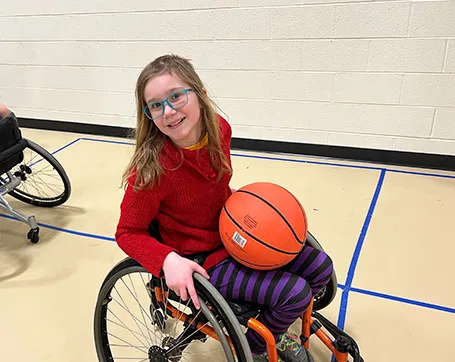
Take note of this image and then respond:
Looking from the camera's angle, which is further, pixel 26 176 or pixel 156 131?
pixel 26 176

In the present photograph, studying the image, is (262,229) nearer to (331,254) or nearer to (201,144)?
(201,144)

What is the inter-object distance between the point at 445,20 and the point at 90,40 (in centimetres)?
240

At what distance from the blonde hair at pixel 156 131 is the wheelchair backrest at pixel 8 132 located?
1.06 m

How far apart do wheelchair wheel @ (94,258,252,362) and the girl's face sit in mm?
378

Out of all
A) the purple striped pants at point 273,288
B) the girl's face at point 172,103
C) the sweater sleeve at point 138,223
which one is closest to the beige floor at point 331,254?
the purple striped pants at point 273,288

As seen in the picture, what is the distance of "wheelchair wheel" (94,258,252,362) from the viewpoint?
3.44 ft

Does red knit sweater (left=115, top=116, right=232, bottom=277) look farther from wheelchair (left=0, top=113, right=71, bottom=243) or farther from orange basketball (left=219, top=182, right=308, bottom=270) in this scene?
wheelchair (left=0, top=113, right=71, bottom=243)

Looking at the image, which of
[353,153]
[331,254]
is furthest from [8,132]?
[353,153]

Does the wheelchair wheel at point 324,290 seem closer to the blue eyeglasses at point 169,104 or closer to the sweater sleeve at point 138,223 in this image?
the sweater sleeve at point 138,223

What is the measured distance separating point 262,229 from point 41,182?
6.88 ft

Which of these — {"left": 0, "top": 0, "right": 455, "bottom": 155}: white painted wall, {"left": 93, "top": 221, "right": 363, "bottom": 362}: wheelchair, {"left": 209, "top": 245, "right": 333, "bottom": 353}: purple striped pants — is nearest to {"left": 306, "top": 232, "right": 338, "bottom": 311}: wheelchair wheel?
{"left": 93, "top": 221, "right": 363, "bottom": 362}: wheelchair

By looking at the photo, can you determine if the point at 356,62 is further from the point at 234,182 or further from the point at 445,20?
the point at 234,182

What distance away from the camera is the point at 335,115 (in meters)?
2.86

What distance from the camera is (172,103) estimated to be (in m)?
1.16
